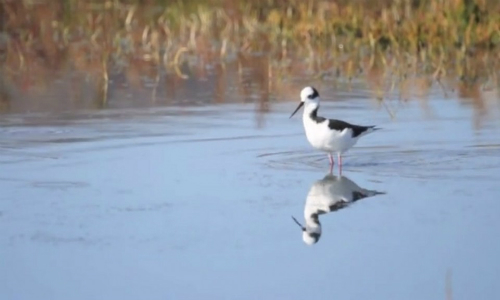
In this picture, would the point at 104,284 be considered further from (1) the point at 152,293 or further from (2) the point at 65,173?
(2) the point at 65,173

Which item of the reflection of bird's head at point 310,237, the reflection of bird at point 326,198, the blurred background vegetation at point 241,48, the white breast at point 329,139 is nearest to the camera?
the reflection of bird's head at point 310,237

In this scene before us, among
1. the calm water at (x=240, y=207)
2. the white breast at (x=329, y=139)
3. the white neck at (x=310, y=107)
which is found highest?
the white neck at (x=310, y=107)

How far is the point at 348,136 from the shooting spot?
9.51 m

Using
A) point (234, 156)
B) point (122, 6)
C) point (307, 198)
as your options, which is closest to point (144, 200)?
point (307, 198)

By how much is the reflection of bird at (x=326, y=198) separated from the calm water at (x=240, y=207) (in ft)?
0.10

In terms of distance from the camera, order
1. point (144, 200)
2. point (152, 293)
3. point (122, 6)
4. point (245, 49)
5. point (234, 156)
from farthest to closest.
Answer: point (122, 6) < point (245, 49) < point (234, 156) < point (144, 200) < point (152, 293)

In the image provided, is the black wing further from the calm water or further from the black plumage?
the calm water

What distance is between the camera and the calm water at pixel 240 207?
6.33 metres

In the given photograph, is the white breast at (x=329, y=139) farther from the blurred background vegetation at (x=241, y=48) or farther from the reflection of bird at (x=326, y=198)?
the blurred background vegetation at (x=241, y=48)

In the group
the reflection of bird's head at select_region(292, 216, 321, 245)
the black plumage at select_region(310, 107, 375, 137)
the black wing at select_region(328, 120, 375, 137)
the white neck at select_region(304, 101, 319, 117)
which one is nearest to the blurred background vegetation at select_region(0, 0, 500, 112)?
the white neck at select_region(304, 101, 319, 117)

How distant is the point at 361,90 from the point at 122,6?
830cm

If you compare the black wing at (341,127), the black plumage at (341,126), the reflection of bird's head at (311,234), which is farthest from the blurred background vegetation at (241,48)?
the reflection of bird's head at (311,234)

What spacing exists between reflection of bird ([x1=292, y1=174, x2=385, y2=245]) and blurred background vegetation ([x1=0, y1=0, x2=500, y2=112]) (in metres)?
4.46

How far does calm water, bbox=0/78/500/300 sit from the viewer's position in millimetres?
6328
